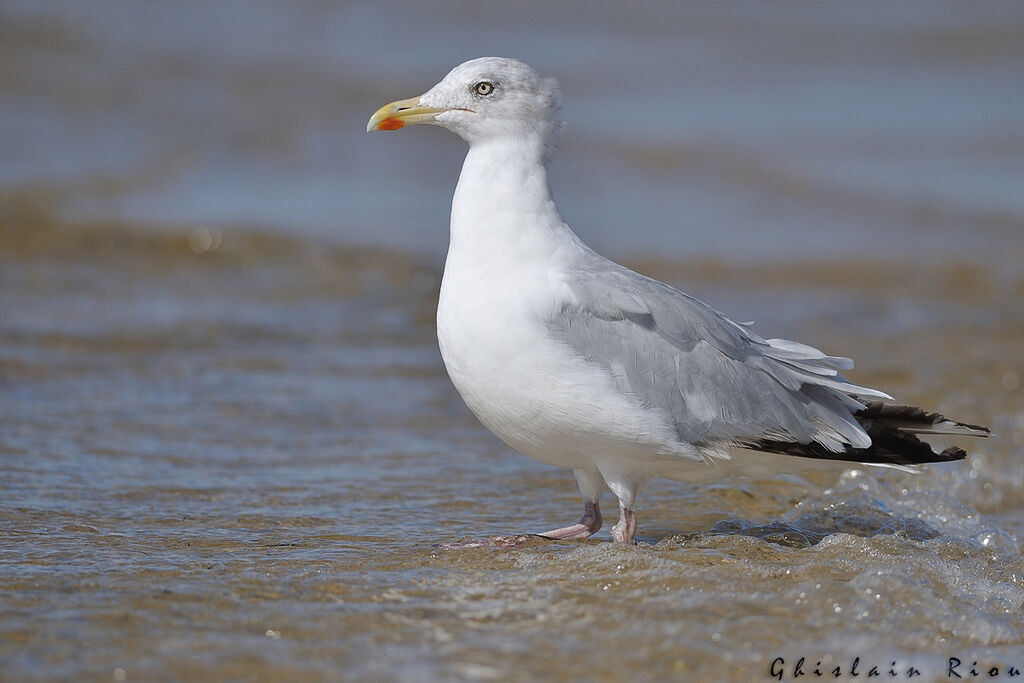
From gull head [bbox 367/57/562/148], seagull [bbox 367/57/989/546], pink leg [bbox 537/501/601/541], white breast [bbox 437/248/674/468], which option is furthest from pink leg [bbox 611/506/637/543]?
gull head [bbox 367/57/562/148]

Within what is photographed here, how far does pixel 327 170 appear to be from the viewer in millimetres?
14148

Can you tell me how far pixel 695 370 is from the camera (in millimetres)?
4688

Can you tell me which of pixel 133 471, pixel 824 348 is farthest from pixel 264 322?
pixel 824 348

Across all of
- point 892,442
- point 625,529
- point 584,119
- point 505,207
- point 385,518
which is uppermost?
point 584,119

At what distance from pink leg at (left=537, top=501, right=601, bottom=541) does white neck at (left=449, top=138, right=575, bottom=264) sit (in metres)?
1.05

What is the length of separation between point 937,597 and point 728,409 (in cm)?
98

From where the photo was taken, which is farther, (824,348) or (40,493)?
(824,348)

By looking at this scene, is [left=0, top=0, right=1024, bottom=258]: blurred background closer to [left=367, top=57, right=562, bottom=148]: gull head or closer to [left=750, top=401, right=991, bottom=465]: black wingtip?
[left=367, top=57, right=562, bottom=148]: gull head

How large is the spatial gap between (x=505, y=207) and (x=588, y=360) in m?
0.65

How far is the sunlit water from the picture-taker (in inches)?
152

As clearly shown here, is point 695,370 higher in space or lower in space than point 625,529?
higher

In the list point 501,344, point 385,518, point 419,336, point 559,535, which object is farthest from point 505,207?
point 419,336

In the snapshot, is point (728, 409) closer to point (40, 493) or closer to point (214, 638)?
point (214, 638)

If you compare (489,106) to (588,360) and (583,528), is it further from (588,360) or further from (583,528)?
(583,528)
